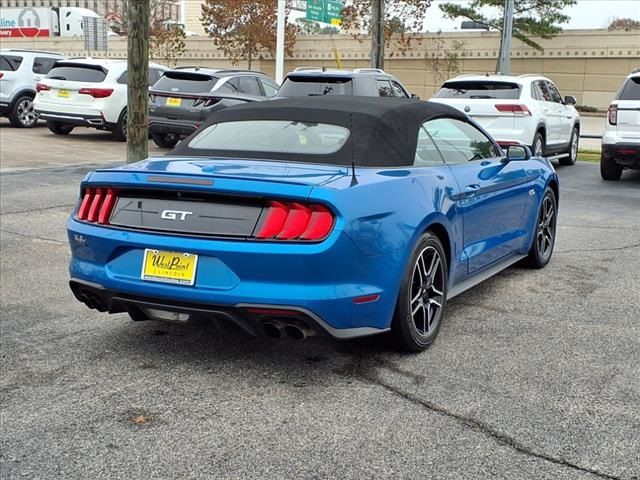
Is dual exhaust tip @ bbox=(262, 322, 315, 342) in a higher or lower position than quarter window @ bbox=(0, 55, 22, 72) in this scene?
lower

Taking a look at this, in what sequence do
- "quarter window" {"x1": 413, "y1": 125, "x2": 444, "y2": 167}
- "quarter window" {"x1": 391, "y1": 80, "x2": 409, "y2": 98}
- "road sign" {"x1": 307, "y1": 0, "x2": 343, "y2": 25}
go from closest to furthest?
"quarter window" {"x1": 413, "y1": 125, "x2": 444, "y2": 167}, "quarter window" {"x1": 391, "y1": 80, "x2": 409, "y2": 98}, "road sign" {"x1": 307, "y1": 0, "x2": 343, "y2": 25}

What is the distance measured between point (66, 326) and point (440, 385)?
242 centimetres

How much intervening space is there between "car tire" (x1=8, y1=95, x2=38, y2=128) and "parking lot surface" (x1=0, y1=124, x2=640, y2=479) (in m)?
14.5

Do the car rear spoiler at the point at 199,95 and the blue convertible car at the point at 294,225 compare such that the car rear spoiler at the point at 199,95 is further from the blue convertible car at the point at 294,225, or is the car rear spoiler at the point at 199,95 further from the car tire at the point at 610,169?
the blue convertible car at the point at 294,225

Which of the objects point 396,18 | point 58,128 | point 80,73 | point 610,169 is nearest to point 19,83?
point 58,128

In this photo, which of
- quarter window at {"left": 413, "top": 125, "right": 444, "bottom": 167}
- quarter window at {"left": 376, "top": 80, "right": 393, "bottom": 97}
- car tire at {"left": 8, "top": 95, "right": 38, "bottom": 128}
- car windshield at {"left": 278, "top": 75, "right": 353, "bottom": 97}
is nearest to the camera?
quarter window at {"left": 413, "top": 125, "right": 444, "bottom": 167}

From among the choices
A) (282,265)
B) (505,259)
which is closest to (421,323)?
(282,265)

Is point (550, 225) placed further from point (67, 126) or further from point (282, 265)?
point (67, 126)

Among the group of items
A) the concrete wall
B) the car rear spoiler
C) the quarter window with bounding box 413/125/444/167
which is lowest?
the car rear spoiler

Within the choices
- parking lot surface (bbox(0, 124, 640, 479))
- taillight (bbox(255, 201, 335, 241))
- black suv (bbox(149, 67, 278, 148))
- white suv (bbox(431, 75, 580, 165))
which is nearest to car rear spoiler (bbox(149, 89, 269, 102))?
black suv (bbox(149, 67, 278, 148))

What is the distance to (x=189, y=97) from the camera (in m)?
15.6

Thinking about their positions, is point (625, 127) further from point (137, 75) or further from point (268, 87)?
point (268, 87)

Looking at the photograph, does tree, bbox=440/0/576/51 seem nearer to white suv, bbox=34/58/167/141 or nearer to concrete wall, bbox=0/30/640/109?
concrete wall, bbox=0/30/640/109

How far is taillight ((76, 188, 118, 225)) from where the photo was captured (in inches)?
173
